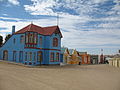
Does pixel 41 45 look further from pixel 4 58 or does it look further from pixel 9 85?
pixel 9 85

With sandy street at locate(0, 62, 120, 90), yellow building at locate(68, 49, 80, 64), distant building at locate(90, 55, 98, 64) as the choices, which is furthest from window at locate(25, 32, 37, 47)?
distant building at locate(90, 55, 98, 64)

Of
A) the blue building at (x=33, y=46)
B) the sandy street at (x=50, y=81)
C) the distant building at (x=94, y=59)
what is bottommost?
the distant building at (x=94, y=59)

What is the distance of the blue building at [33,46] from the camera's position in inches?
1136

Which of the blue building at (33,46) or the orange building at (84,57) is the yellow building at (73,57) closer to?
the orange building at (84,57)

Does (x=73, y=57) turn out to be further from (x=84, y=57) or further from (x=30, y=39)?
(x=30, y=39)

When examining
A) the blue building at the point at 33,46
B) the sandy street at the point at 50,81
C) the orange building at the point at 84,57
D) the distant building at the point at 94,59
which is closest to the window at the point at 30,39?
the blue building at the point at 33,46

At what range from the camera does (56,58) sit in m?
33.8

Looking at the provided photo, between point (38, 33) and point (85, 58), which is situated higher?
point (38, 33)

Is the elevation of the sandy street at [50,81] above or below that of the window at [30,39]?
below

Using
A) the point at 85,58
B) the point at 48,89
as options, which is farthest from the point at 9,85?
the point at 85,58

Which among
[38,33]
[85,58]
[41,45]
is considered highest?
[38,33]

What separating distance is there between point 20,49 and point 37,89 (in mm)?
21175

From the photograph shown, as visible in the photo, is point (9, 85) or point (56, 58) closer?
point (9, 85)

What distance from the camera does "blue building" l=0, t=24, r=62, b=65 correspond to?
28.8m
